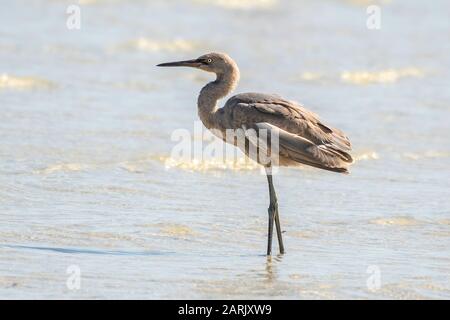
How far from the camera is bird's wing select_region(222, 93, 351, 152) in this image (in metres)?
9.30

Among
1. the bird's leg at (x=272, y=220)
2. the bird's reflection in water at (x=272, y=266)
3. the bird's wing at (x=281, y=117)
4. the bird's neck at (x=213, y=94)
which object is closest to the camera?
the bird's reflection in water at (x=272, y=266)

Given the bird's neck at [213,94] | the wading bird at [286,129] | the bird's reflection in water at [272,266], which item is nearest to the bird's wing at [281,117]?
the wading bird at [286,129]

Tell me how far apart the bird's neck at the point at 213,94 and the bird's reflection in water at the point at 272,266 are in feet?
4.37

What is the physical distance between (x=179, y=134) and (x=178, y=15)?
10.3 m

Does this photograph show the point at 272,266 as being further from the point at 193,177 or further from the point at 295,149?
the point at 193,177

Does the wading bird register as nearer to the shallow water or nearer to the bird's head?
the bird's head

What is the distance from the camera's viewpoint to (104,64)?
700 inches

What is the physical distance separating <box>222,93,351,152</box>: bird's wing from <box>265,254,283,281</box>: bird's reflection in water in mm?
1029

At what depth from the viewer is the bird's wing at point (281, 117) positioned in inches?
366

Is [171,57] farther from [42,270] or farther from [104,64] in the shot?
[42,270]

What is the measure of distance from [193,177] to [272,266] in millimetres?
2991

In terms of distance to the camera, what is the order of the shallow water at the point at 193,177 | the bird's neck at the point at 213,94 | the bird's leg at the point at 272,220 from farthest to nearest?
1. the bird's neck at the point at 213,94
2. the bird's leg at the point at 272,220
3. the shallow water at the point at 193,177

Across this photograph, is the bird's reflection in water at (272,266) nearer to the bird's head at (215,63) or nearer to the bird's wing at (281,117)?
the bird's wing at (281,117)
